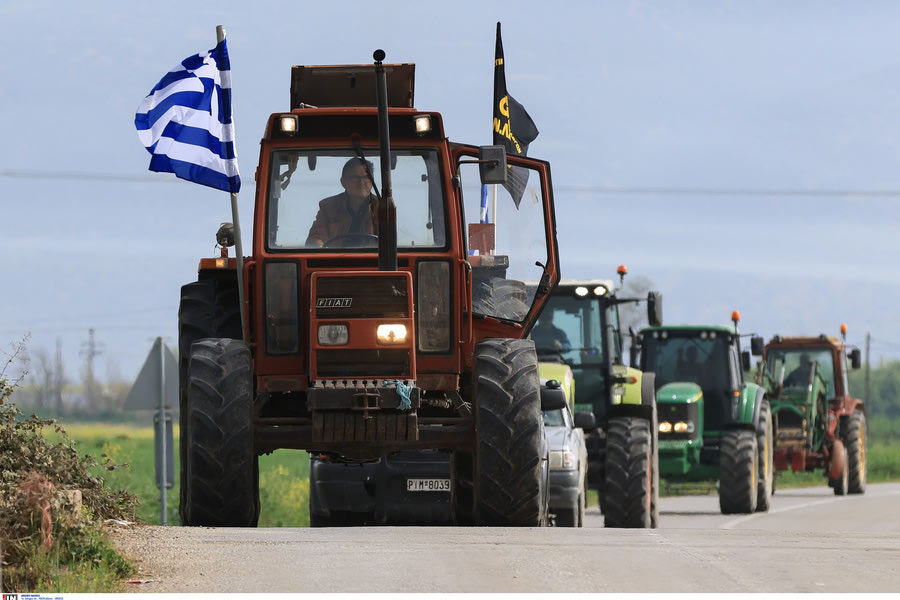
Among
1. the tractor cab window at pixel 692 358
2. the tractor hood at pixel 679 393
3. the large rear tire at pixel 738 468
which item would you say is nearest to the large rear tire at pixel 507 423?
the tractor hood at pixel 679 393

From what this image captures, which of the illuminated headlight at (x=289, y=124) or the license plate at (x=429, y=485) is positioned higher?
the illuminated headlight at (x=289, y=124)

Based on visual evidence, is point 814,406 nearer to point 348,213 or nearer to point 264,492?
point 264,492

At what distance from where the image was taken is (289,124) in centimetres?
1340

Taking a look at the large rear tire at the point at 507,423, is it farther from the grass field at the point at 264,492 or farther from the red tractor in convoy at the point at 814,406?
the red tractor in convoy at the point at 814,406

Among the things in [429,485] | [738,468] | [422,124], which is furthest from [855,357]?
[422,124]

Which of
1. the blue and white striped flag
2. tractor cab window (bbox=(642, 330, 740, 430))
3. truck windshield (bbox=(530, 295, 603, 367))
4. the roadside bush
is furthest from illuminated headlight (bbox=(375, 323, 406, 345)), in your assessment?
tractor cab window (bbox=(642, 330, 740, 430))

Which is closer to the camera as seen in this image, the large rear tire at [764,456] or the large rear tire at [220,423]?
the large rear tire at [220,423]

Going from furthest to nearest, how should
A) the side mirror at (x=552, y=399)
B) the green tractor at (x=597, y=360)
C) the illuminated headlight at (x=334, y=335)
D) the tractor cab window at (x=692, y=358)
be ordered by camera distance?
1. the tractor cab window at (x=692, y=358)
2. the green tractor at (x=597, y=360)
3. the side mirror at (x=552, y=399)
4. the illuminated headlight at (x=334, y=335)

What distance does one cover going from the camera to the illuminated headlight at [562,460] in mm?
18000

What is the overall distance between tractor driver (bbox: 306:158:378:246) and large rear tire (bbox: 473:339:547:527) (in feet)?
4.33

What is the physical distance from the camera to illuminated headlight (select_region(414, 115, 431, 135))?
13273 millimetres

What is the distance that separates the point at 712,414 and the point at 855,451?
1021 centimetres

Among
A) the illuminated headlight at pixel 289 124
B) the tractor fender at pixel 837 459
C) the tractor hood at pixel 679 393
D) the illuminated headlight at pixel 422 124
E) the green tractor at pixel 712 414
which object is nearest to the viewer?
the illuminated headlight at pixel 422 124

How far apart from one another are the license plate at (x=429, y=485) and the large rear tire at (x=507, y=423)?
128 inches
